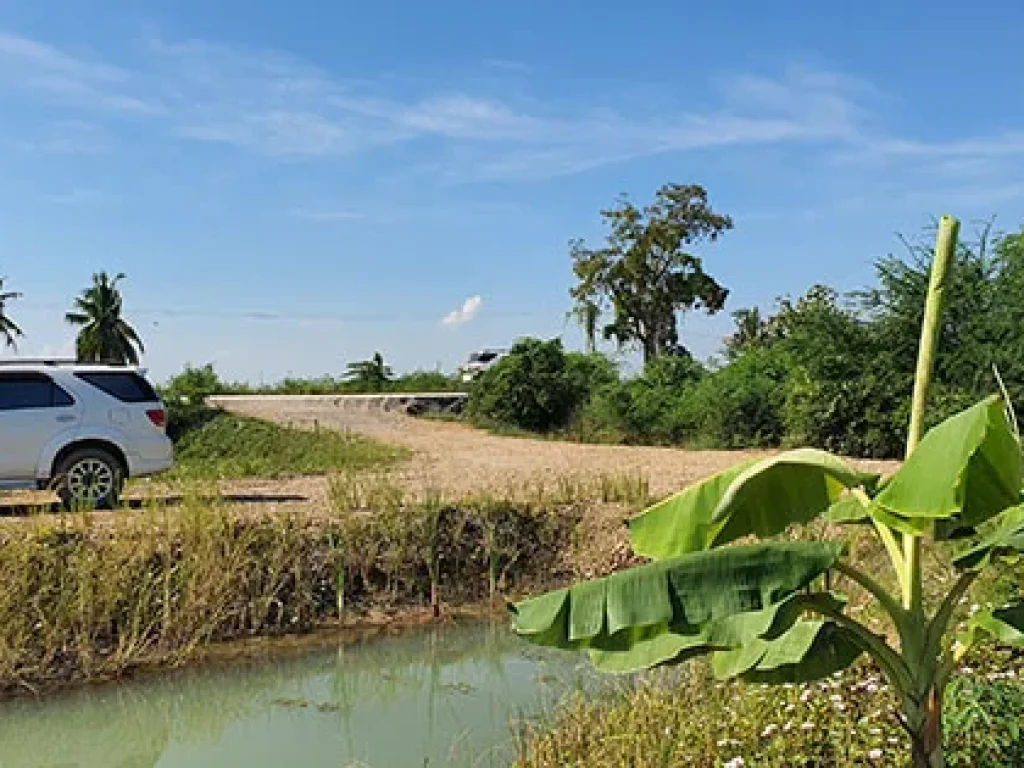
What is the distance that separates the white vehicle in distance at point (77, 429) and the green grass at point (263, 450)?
3.14m

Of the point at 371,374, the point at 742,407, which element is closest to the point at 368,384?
the point at 371,374

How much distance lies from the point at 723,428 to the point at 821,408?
303 cm

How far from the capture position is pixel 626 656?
3885 millimetres

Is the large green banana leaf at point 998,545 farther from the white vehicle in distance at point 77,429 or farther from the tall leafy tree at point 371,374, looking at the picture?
the tall leafy tree at point 371,374

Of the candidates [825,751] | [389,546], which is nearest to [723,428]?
[389,546]

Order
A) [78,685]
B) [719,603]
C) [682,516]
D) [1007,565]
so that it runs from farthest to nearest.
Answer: [78,685] → [1007,565] → [682,516] → [719,603]

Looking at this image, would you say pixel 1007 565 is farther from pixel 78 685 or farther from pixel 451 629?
pixel 78 685

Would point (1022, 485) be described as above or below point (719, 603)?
above

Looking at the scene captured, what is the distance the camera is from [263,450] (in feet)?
73.5

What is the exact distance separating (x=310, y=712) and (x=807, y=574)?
18.3ft

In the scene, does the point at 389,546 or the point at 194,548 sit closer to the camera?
the point at 194,548

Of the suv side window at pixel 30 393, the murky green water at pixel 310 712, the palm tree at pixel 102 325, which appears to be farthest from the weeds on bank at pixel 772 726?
the palm tree at pixel 102 325

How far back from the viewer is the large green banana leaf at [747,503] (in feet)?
13.6

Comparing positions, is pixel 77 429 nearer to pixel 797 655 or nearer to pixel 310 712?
pixel 310 712
